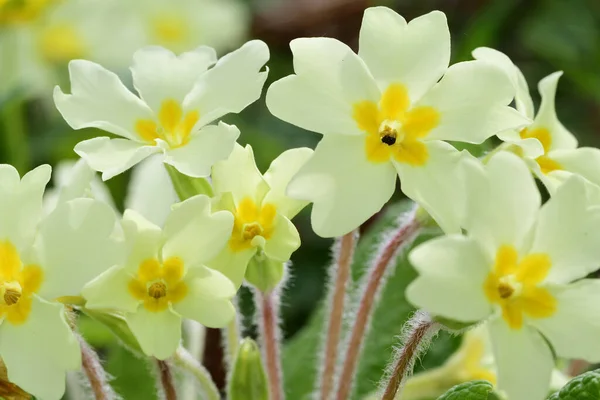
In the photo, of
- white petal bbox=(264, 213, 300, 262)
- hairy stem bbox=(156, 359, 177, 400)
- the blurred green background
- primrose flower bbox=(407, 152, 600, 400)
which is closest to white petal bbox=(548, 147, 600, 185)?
primrose flower bbox=(407, 152, 600, 400)

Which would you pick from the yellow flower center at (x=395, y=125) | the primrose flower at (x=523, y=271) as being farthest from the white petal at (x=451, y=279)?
the yellow flower center at (x=395, y=125)

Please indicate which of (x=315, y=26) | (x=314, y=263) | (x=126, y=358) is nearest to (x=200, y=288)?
(x=126, y=358)

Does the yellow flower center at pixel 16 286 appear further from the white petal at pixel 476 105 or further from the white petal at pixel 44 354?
the white petal at pixel 476 105

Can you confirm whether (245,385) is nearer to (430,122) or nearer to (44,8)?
(430,122)

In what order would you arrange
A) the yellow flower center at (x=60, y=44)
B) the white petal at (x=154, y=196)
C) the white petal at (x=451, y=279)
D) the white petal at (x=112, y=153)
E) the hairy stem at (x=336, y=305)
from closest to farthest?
the white petal at (x=451, y=279), the white petal at (x=112, y=153), the hairy stem at (x=336, y=305), the white petal at (x=154, y=196), the yellow flower center at (x=60, y=44)

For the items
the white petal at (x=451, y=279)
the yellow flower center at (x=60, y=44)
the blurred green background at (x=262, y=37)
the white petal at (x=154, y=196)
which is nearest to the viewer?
the white petal at (x=451, y=279)

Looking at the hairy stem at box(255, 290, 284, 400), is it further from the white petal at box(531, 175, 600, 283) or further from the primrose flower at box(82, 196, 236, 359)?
the white petal at box(531, 175, 600, 283)
